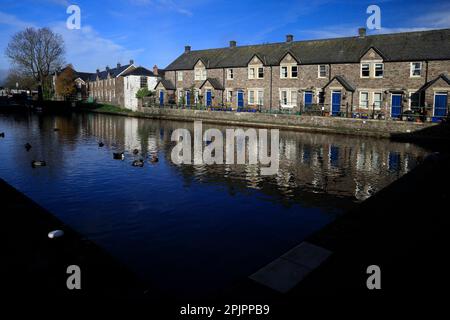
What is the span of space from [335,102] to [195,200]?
32261 millimetres

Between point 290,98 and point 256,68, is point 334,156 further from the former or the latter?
point 256,68

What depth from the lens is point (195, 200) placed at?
46.9 feet

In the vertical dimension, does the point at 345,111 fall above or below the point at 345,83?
below

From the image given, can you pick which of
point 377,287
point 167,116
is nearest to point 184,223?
point 377,287

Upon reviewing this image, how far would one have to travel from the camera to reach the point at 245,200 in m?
14.5

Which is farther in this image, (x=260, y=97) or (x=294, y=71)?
(x=260, y=97)

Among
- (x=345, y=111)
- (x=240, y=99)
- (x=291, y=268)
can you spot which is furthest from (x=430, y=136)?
(x=291, y=268)

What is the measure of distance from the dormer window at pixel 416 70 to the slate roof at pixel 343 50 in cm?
53

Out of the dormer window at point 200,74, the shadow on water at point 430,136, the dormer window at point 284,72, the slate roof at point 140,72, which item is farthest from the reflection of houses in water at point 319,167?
the slate roof at point 140,72

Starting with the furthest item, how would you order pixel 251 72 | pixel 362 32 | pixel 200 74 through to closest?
1. pixel 200 74
2. pixel 251 72
3. pixel 362 32

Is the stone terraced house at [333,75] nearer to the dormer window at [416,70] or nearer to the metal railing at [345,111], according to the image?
the dormer window at [416,70]

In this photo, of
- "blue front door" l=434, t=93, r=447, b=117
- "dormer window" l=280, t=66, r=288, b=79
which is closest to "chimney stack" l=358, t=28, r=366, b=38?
"dormer window" l=280, t=66, r=288, b=79

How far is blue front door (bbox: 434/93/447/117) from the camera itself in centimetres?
3481

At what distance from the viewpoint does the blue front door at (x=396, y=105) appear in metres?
38.5
